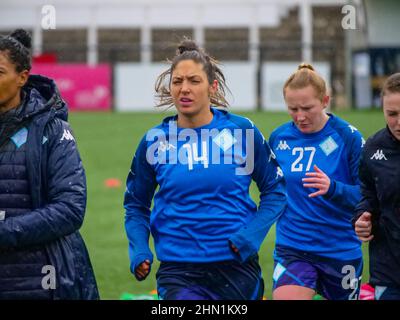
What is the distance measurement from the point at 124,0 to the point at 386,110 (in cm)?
3380

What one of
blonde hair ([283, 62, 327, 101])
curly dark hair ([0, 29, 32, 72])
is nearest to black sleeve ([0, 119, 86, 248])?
curly dark hair ([0, 29, 32, 72])

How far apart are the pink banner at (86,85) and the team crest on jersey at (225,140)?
26.2 meters

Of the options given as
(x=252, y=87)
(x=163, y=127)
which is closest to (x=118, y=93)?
(x=252, y=87)

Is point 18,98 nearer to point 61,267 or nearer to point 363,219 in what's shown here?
point 61,267

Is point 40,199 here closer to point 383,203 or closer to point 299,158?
point 383,203

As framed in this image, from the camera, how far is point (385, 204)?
489 cm

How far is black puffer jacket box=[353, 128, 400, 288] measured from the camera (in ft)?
15.9

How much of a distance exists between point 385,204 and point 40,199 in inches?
67.6

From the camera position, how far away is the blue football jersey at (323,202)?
612 cm

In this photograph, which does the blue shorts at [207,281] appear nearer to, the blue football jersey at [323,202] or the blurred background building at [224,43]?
the blue football jersey at [323,202]

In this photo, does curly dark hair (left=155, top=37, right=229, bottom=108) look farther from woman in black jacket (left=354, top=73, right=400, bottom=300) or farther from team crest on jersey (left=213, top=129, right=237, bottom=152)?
woman in black jacket (left=354, top=73, right=400, bottom=300)

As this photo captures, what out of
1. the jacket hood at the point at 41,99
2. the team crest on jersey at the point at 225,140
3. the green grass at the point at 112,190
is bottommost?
the green grass at the point at 112,190

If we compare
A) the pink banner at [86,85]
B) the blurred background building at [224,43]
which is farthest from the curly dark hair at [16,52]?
the pink banner at [86,85]

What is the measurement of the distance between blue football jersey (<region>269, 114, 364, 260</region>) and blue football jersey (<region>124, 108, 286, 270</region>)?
1.09 meters
